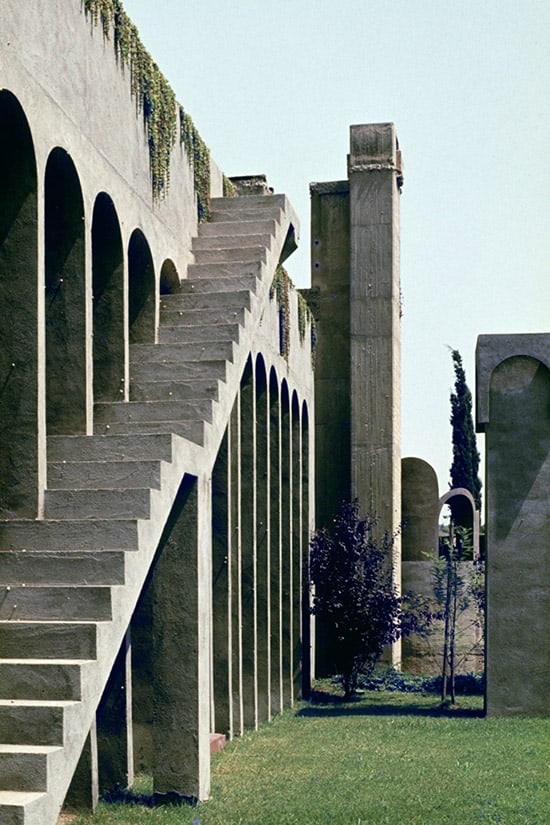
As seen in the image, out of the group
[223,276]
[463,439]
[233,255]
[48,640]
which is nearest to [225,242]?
[233,255]

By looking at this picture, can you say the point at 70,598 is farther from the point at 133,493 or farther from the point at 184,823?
the point at 184,823

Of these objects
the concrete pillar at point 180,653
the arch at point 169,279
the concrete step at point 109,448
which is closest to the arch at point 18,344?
the concrete step at point 109,448

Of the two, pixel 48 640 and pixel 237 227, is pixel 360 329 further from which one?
pixel 48 640

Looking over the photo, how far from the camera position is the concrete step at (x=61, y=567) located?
31.9 feet

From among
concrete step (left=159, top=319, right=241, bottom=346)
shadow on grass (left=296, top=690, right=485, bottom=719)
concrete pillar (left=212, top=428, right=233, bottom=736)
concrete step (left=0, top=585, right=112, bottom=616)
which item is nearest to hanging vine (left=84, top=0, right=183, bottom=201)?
concrete step (left=159, top=319, right=241, bottom=346)

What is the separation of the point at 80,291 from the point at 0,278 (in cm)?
163

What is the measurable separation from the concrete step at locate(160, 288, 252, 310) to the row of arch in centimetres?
27

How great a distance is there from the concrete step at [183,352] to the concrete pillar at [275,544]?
26.3ft

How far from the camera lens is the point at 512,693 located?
2067 cm

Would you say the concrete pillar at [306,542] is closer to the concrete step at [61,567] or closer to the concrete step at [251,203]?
the concrete step at [251,203]

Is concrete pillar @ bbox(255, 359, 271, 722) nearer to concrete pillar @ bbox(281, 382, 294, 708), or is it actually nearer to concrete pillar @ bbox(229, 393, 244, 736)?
concrete pillar @ bbox(281, 382, 294, 708)

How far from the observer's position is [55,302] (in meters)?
12.4

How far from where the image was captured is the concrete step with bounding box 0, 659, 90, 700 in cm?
874

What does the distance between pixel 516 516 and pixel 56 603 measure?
40.9 feet
